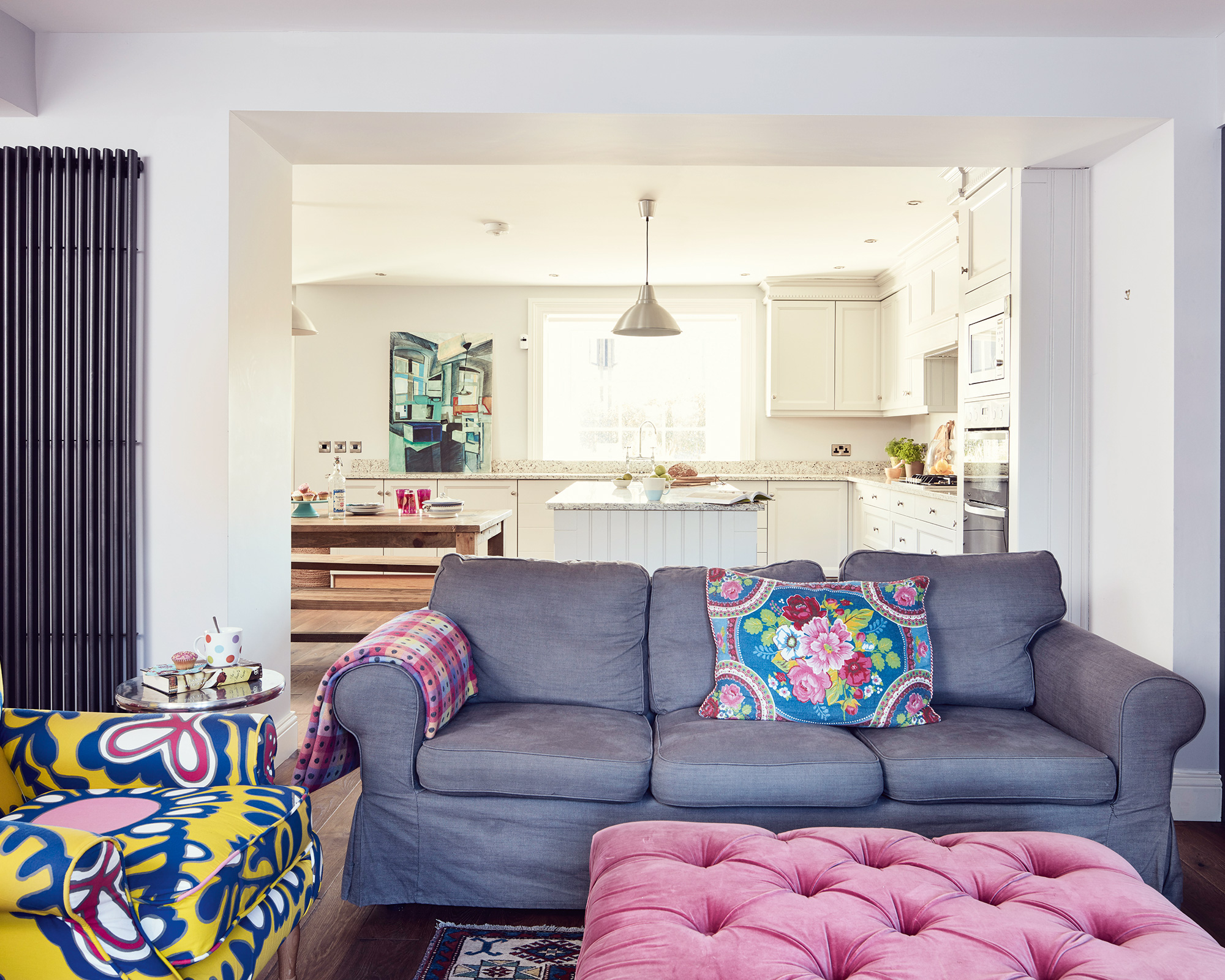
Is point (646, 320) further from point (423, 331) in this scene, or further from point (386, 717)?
point (386, 717)

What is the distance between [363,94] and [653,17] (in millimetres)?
952

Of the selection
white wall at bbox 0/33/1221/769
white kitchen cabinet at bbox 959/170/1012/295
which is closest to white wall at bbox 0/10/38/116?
white wall at bbox 0/33/1221/769

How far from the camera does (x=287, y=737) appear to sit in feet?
10.4

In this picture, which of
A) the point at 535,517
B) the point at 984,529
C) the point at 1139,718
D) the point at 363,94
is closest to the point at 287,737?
the point at 363,94

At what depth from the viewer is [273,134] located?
301 cm

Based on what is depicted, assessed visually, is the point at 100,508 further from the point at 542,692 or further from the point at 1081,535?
the point at 1081,535

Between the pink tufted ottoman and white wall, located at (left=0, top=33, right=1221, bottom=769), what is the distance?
71.2 inches

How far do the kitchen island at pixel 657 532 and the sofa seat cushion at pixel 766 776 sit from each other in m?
2.18

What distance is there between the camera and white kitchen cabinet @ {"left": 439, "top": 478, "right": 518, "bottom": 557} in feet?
23.5

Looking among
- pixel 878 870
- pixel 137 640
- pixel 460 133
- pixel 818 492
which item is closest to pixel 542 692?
pixel 878 870

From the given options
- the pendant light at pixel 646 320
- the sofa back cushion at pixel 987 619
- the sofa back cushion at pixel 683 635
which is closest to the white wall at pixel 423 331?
the pendant light at pixel 646 320

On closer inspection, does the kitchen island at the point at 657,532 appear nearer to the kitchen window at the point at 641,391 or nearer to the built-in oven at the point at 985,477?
the built-in oven at the point at 985,477

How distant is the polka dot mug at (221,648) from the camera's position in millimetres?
2105

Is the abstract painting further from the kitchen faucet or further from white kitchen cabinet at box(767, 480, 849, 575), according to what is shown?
white kitchen cabinet at box(767, 480, 849, 575)
